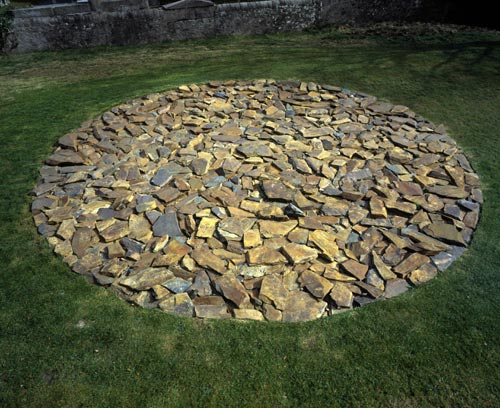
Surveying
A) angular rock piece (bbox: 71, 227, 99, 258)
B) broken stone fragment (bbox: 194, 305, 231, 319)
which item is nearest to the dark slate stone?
angular rock piece (bbox: 71, 227, 99, 258)

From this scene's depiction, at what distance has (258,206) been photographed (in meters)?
5.03

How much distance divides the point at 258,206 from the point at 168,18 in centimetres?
824

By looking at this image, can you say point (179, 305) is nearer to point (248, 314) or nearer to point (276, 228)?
point (248, 314)

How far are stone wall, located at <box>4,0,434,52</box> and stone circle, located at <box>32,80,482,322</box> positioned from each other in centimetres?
467

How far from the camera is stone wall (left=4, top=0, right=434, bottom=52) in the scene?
10.5 m

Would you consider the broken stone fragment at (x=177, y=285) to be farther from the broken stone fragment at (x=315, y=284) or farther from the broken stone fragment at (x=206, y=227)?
the broken stone fragment at (x=315, y=284)

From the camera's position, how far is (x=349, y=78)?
8641mm

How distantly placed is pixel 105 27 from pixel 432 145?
29.2ft

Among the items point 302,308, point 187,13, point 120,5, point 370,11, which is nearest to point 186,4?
point 187,13

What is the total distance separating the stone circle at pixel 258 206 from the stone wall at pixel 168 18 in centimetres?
467

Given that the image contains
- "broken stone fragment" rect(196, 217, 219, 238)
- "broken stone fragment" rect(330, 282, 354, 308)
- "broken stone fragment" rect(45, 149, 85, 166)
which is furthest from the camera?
"broken stone fragment" rect(45, 149, 85, 166)

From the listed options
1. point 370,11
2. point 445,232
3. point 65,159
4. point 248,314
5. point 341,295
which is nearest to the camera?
point 248,314

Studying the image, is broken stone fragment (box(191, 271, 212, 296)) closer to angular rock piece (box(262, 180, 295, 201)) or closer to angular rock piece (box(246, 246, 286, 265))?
angular rock piece (box(246, 246, 286, 265))

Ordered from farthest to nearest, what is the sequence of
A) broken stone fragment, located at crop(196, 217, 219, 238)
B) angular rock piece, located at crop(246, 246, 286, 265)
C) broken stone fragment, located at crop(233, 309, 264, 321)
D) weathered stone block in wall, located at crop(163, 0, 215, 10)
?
1. weathered stone block in wall, located at crop(163, 0, 215, 10)
2. broken stone fragment, located at crop(196, 217, 219, 238)
3. angular rock piece, located at crop(246, 246, 286, 265)
4. broken stone fragment, located at crop(233, 309, 264, 321)
